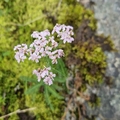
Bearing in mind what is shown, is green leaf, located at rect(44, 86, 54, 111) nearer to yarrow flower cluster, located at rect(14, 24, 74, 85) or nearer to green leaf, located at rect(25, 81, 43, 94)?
green leaf, located at rect(25, 81, 43, 94)

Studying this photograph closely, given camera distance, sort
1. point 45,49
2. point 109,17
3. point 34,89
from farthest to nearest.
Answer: point 109,17 < point 34,89 < point 45,49

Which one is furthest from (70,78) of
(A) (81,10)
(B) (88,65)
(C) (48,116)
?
(A) (81,10)

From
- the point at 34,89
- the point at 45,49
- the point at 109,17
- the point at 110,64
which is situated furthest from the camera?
the point at 109,17

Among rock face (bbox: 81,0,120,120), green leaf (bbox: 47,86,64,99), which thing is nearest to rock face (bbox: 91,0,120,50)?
rock face (bbox: 81,0,120,120)

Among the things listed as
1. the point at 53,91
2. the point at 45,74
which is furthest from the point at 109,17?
the point at 45,74

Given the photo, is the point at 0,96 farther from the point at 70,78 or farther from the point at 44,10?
the point at 44,10

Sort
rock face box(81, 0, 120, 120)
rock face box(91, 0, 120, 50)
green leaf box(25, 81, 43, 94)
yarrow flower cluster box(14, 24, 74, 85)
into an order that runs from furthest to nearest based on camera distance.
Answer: rock face box(91, 0, 120, 50)
rock face box(81, 0, 120, 120)
green leaf box(25, 81, 43, 94)
yarrow flower cluster box(14, 24, 74, 85)

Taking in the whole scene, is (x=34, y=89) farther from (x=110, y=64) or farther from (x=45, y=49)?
(x=110, y=64)

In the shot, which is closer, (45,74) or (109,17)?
(45,74)
